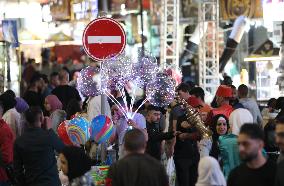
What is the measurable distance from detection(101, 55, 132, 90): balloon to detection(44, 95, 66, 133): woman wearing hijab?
1493 millimetres

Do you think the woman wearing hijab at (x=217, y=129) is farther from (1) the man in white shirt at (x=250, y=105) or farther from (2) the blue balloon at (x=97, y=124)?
(1) the man in white shirt at (x=250, y=105)

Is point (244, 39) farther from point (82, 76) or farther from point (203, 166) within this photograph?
point (203, 166)

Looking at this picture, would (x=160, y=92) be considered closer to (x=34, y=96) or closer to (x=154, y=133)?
(x=154, y=133)

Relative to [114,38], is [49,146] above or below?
below

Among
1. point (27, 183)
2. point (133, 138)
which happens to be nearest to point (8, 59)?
point (27, 183)

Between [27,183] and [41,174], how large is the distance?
253mm

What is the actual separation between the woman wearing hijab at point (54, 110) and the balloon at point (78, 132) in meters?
1.97

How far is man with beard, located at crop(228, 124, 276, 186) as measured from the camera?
850 cm

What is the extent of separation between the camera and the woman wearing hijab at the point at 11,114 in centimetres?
1622

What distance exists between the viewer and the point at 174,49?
29.1 m

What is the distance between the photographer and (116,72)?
1459 cm

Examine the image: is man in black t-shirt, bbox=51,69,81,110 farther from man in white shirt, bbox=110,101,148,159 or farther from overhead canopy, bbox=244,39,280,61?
overhead canopy, bbox=244,39,280,61

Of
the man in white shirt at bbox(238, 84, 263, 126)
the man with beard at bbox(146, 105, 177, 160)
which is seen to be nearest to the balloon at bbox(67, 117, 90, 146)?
the man with beard at bbox(146, 105, 177, 160)

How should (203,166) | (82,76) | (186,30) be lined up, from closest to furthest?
(203,166) → (82,76) → (186,30)
